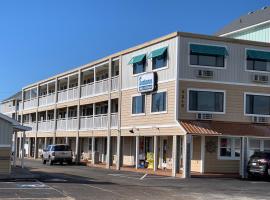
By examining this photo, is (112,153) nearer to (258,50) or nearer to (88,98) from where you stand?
(88,98)

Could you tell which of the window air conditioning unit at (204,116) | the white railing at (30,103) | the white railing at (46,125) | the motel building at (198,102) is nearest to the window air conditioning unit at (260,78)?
the motel building at (198,102)

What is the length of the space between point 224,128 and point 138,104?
7.28m

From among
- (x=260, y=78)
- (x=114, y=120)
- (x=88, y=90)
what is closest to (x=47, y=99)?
(x=88, y=90)

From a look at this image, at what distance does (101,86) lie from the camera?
43219 millimetres

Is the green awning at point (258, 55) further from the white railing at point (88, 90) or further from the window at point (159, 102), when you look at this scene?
the white railing at point (88, 90)

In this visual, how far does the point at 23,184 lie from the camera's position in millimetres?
22859

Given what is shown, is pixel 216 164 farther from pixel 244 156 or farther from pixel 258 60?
pixel 258 60

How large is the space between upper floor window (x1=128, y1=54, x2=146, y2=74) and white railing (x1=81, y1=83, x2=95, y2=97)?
8.35 m

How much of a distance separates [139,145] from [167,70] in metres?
8.69

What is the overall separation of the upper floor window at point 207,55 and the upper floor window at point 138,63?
4.51 m

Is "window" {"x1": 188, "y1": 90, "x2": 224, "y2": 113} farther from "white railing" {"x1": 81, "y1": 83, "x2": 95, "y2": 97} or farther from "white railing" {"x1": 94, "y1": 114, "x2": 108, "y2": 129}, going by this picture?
"white railing" {"x1": 81, "y1": 83, "x2": 95, "y2": 97}

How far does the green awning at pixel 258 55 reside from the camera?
3328 cm

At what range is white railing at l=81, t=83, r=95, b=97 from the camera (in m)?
45.1

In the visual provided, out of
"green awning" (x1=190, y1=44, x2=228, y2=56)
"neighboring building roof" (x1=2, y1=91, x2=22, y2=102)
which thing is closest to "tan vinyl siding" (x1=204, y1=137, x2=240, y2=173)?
"green awning" (x1=190, y1=44, x2=228, y2=56)
